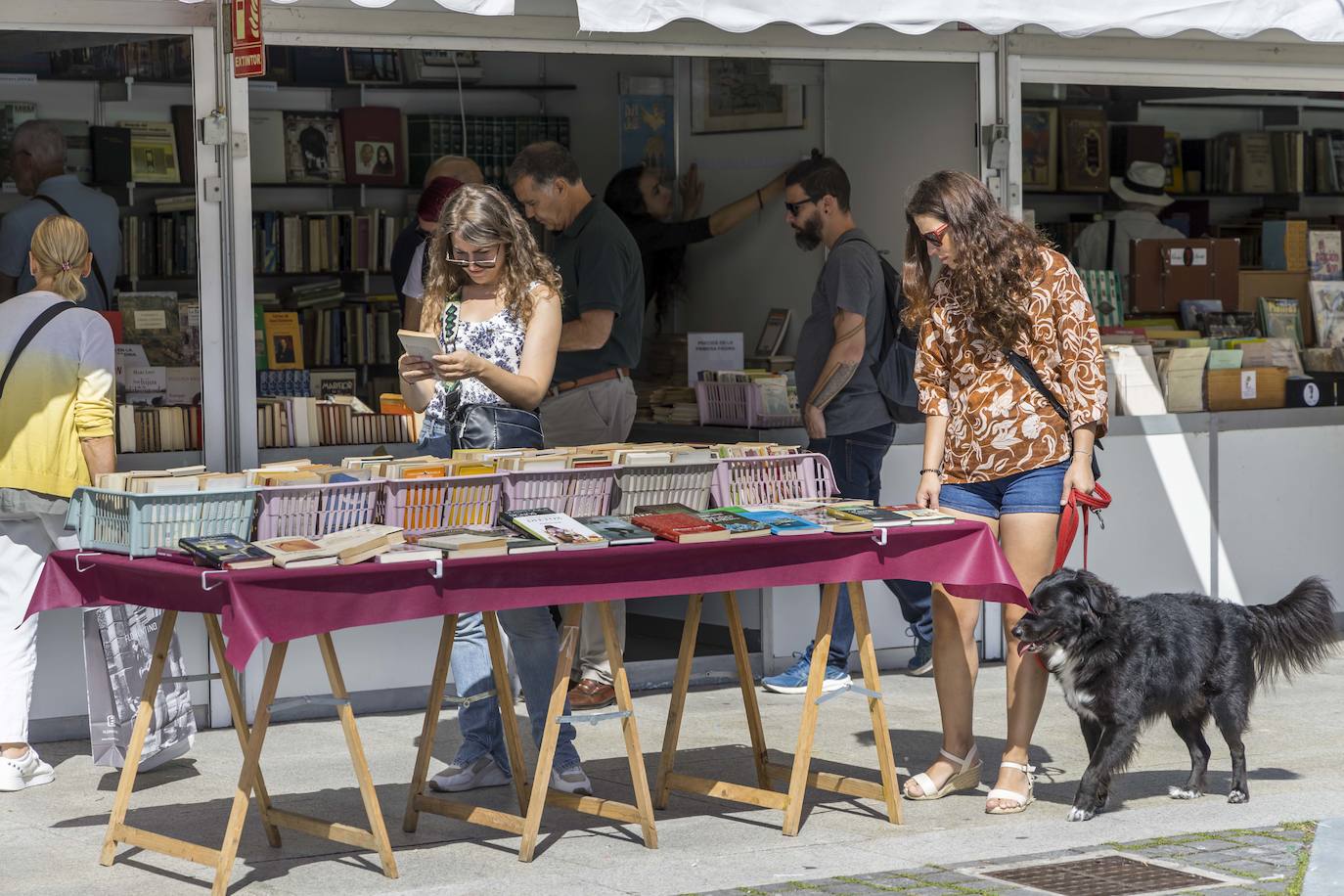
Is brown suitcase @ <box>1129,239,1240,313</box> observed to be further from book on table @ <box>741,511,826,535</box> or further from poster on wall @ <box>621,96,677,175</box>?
book on table @ <box>741,511,826,535</box>

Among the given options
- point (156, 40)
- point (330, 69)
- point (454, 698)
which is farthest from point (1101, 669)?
point (330, 69)

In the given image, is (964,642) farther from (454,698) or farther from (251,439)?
(251,439)

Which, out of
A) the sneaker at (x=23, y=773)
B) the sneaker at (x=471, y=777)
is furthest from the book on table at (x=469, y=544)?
the sneaker at (x=23, y=773)

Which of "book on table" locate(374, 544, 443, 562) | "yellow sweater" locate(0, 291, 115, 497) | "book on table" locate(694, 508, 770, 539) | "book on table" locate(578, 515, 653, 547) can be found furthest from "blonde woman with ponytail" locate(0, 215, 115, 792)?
"book on table" locate(694, 508, 770, 539)

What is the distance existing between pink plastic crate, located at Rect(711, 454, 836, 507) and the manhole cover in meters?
1.27

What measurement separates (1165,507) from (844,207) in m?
1.99

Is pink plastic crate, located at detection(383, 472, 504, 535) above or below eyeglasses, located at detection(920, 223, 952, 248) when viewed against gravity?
below

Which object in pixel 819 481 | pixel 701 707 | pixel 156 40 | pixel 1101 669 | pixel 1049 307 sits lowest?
pixel 701 707

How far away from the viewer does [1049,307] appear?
17.8 feet

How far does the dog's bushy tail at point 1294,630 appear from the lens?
5.48 meters

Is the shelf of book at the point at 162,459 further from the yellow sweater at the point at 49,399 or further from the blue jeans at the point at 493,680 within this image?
the blue jeans at the point at 493,680

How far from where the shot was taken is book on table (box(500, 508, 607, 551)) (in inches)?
188

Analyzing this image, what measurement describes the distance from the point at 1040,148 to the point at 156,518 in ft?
17.4

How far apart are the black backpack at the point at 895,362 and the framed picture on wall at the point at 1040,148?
1.51 metres
